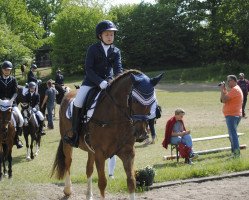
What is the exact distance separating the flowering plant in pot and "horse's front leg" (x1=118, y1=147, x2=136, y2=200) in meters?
1.37

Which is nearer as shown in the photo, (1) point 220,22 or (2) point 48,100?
(2) point 48,100

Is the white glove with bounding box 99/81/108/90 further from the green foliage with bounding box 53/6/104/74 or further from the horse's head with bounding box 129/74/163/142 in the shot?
the green foliage with bounding box 53/6/104/74

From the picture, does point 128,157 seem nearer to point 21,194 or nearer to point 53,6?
point 21,194

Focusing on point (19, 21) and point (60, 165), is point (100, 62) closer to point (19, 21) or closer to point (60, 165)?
point (60, 165)

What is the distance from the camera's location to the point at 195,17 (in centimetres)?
5619

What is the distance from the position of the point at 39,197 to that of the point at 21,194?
0.32 metres

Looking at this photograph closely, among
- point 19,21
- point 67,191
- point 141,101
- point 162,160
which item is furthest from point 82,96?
point 19,21

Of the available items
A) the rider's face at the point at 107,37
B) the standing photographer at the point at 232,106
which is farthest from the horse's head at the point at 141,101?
the standing photographer at the point at 232,106

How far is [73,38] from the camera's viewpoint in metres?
56.6

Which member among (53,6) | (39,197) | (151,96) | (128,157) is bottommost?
(39,197)

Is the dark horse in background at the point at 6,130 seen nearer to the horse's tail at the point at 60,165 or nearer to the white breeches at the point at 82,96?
the horse's tail at the point at 60,165

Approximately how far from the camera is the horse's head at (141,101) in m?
6.38

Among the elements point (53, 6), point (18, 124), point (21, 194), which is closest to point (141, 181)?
point (21, 194)

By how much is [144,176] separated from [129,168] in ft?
4.93
